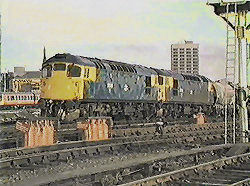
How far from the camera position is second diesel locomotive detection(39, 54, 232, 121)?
22406mm

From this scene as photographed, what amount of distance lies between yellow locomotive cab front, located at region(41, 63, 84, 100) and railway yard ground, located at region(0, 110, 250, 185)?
18.3 feet

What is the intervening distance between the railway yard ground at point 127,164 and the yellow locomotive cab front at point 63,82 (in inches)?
220

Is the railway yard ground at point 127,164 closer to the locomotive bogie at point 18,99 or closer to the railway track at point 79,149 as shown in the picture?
the railway track at point 79,149

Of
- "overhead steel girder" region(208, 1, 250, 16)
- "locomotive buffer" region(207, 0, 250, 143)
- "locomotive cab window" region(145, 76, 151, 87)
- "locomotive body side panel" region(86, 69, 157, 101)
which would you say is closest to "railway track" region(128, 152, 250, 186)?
"locomotive buffer" region(207, 0, 250, 143)

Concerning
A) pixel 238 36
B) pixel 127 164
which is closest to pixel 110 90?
pixel 238 36

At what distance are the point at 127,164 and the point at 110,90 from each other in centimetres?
1628

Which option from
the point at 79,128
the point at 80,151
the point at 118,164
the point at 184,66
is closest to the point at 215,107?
the point at 184,66

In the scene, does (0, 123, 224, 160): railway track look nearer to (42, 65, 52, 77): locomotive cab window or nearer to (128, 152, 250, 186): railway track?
(128, 152, 250, 186): railway track

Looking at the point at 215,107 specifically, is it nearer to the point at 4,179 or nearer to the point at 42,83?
the point at 42,83

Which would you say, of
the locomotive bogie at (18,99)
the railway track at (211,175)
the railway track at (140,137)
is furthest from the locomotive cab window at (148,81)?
the locomotive bogie at (18,99)

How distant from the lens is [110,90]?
81.2 ft

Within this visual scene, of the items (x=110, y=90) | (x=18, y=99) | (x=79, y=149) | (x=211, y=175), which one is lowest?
(x=211, y=175)

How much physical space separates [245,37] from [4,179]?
27.0 feet

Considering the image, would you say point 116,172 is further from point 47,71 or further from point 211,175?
point 47,71
